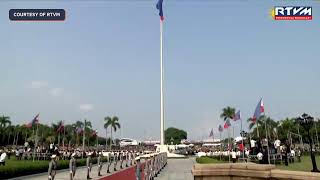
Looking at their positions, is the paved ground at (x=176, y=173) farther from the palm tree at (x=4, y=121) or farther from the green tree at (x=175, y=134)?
the green tree at (x=175, y=134)

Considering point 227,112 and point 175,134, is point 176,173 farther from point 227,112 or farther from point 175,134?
point 175,134

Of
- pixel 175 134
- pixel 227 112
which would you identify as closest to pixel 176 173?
pixel 227 112

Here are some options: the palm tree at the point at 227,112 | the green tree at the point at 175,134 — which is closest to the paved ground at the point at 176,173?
the palm tree at the point at 227,112

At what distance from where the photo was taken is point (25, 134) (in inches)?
4094

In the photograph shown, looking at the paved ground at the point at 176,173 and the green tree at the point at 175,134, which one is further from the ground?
the green tree at the point at 175,134

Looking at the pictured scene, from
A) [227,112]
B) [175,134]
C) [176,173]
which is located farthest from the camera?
[175,134]

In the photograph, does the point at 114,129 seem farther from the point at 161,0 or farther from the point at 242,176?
the point at 242,176

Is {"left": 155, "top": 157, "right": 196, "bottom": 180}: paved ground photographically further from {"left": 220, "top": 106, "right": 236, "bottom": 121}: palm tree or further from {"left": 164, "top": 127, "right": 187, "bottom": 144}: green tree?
{"left": 164, "top": 127, "right": 187, "bottom": 144}: green tree

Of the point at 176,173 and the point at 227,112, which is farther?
the point at 227,112

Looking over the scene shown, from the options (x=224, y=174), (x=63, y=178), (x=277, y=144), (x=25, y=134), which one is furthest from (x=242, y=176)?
(x=25, y=134)

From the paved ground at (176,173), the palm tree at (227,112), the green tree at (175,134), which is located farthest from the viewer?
the green tree at (175,134)

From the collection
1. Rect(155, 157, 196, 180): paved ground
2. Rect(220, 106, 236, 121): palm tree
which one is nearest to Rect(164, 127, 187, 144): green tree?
Rect(220, 106, 236, 121): palm tree

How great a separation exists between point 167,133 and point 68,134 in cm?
7264

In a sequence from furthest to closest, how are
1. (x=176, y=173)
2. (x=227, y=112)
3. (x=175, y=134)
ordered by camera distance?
(x=175, y=134)
(x=227, y=112)
(x=176, y=173)
